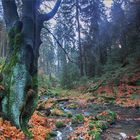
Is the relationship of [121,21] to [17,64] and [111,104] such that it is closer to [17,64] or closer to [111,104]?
[111,104]

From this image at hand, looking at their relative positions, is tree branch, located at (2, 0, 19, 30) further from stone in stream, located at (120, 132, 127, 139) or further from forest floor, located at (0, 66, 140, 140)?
stone in stream, located at (120, 132, 127, 139)

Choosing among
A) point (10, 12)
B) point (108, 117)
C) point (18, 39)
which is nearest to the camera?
point (18, 39)

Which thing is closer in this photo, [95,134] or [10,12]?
[95,134]

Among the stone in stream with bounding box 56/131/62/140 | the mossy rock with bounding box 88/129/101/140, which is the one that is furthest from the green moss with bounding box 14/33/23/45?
the mossy rock with bounding box 88/129/101/140

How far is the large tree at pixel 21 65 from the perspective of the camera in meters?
7.83

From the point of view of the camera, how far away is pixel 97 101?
19.6m

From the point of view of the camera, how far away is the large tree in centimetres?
783

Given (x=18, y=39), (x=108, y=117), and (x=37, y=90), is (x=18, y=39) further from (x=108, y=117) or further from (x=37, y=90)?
(x=108, y=117)

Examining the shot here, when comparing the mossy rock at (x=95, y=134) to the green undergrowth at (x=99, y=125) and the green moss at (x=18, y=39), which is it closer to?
the green undergrowth at (x=99, y=125)

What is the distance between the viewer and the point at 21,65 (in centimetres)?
825

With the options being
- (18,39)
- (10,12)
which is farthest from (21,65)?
(10,12)

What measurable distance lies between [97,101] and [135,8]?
9888 mm

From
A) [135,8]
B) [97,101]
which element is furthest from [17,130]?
[135,8]

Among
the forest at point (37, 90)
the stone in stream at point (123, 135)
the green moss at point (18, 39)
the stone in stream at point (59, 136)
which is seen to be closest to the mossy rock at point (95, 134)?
the forest at point (37, 90)
